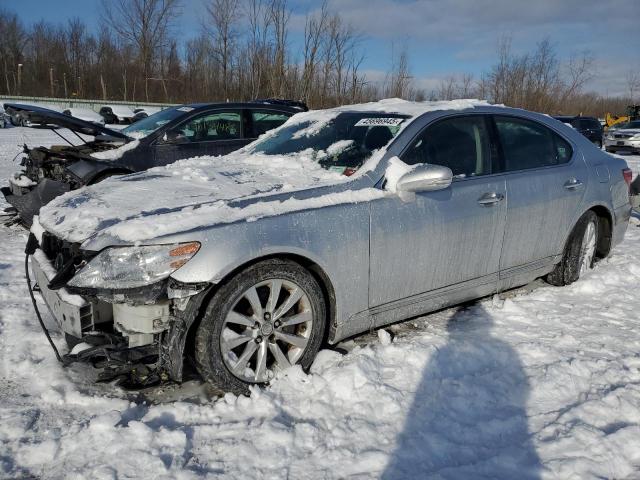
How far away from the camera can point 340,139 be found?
3777 millimetres

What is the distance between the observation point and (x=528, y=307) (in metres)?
4.20

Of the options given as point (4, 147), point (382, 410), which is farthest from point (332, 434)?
point (4, 147)

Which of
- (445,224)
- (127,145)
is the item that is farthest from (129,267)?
(127,145)

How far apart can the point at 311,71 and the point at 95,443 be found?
19898mm

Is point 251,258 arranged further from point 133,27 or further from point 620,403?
point 133,27

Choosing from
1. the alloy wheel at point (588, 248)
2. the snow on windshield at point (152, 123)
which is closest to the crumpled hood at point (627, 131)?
the alloy wheel at point (588, 248)

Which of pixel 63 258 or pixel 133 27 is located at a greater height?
pixel 133 27

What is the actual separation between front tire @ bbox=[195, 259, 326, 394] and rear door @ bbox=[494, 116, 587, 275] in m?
1.74

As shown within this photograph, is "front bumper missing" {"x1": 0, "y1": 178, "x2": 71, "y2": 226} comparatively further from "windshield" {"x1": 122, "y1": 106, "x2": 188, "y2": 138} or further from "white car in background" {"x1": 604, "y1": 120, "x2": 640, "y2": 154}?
"white car in background" {"x1": 604, "y1": 120, "x2": 640, "y2": 154}

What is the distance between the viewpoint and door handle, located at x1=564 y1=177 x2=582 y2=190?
4336 mm

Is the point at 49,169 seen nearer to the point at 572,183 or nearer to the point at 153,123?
the point at 153,123

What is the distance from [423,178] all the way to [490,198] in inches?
30.8

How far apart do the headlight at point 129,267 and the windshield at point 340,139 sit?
4.27 feet

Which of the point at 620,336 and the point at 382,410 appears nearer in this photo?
the point at 382,410
